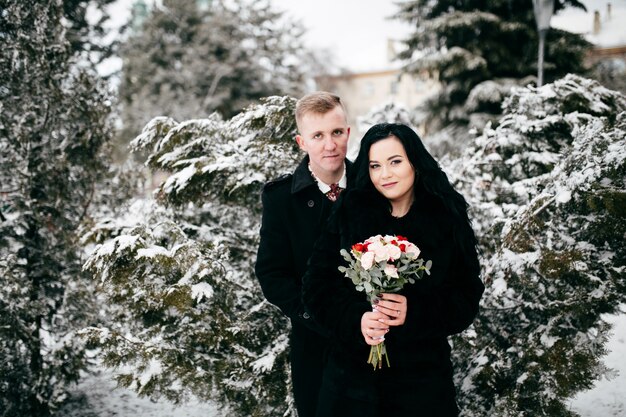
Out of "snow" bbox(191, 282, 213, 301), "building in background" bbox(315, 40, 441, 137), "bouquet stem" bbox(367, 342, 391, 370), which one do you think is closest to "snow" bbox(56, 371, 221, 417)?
"snow" bbox(191, 282, 213, 301)

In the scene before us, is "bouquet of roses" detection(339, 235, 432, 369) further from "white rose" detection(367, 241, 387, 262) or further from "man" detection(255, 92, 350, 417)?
"man" detection(255, 92, 350, 417)

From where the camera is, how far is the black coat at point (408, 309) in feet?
6.44

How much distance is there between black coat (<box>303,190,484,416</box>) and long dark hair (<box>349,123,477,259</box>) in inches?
1.1

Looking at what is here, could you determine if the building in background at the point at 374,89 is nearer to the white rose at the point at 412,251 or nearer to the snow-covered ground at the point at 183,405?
the snow-covered ground at the point at 183,405

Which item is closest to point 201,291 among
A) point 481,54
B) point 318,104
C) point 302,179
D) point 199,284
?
point 199,284

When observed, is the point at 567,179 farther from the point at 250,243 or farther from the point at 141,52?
the point at 141,52

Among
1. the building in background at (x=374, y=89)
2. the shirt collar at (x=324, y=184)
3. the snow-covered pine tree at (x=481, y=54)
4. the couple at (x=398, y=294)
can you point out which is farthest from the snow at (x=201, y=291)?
the building in background at (x=374, y=89)

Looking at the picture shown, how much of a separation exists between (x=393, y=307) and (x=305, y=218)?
35.3 inches

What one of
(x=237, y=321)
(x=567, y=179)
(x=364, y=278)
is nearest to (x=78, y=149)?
(x=237, y=321)

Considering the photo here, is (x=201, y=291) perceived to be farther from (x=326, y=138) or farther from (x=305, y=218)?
(x=326, y=138)

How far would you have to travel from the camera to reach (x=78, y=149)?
465cm

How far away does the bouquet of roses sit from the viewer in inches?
69.5

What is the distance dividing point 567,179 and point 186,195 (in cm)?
302

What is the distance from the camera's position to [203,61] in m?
23.5
